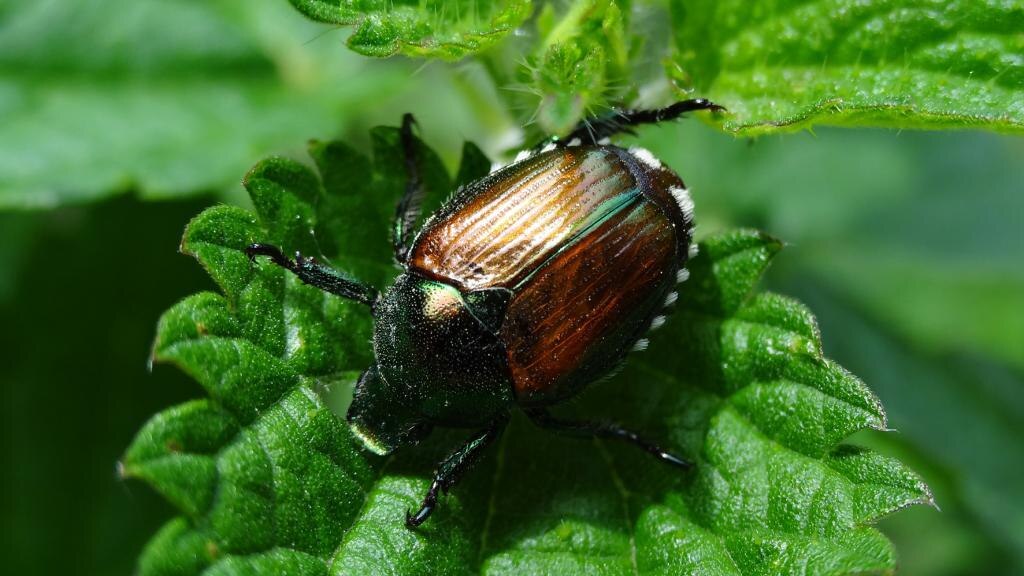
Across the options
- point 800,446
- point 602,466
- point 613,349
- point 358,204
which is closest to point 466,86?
point 358,204

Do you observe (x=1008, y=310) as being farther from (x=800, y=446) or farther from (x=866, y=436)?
(x=800, y=446)

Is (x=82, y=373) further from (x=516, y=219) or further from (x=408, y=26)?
(x=408, y=26)

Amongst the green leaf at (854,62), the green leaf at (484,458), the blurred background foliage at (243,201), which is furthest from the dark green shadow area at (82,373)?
the green leaf at (854,62)

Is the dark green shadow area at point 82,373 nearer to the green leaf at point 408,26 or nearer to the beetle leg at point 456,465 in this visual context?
the beetle leg at point 456,465

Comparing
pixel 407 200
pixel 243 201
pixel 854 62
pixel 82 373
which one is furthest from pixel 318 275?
pixel 82 373

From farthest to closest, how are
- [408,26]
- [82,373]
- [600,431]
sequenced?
[82,373], [600,431], [408,26]

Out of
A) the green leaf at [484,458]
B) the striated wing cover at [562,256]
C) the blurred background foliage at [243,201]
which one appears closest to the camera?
the green leaf at [484,458]
